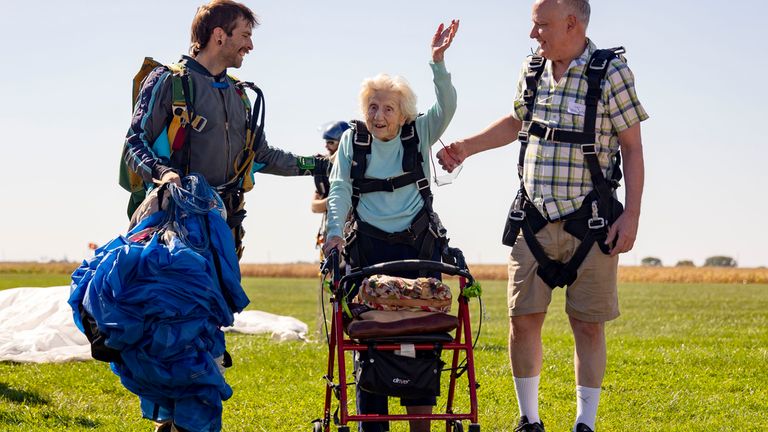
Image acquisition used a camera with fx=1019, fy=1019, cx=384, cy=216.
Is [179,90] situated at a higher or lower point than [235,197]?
higher

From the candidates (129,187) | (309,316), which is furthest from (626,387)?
(309,316)

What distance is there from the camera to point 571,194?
18.2 feet

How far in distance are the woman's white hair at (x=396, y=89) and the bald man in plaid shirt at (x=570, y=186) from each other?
0.44 metres

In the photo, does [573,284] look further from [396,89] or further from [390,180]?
[396,89]

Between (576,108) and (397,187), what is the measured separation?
41.6 inches

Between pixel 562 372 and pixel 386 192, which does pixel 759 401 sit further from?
pixel 386 192

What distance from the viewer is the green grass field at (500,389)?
7.09 metres

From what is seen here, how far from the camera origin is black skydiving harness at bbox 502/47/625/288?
5.48 meters

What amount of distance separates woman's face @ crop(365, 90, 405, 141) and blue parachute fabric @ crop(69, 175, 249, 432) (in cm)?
99

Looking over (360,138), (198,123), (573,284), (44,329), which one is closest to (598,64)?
(573,284)

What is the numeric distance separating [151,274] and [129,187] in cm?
91

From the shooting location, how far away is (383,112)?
17.9ft

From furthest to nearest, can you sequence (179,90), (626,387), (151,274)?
(626,387)
(179,90)
(151,274)

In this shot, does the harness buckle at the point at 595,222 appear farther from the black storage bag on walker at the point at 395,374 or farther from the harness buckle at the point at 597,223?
the black storage bag on walker at the point at 395,374
